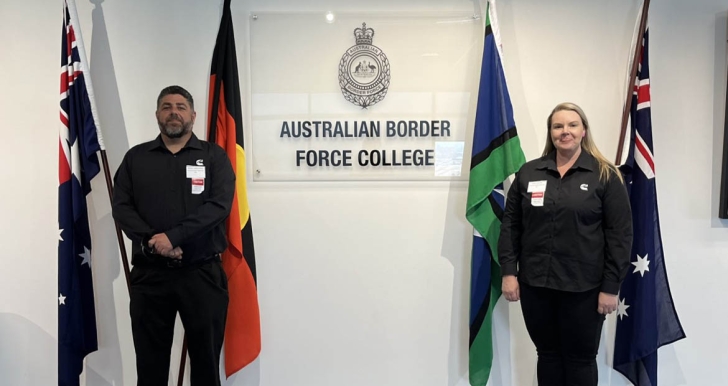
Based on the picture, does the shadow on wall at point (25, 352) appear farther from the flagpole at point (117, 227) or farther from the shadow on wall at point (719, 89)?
the shadow on wall at point (719, 89)

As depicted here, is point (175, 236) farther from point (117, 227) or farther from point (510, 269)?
point (510, 269)

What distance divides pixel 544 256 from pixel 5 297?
2.56m

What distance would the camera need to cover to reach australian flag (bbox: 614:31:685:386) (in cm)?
217

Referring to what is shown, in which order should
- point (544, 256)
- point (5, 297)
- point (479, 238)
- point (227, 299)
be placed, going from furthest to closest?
point (5, 297) → point (479, 238) → point (227, 299) → point (544, 256)

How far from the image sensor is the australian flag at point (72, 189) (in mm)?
2139

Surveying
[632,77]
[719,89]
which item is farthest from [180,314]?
[719,89]

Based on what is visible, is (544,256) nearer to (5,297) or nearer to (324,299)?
(324,299)

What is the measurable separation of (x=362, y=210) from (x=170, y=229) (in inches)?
35.7

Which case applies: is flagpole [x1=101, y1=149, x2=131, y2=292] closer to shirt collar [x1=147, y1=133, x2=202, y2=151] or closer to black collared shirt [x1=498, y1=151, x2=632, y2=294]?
shirt collar [x1=147, y1=133, x2=202, y2=151]

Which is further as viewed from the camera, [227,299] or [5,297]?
[5,297]

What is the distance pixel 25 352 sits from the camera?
2387 mm

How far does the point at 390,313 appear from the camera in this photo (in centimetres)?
239

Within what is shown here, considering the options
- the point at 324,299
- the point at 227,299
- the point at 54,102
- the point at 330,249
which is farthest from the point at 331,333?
the point at 54,102

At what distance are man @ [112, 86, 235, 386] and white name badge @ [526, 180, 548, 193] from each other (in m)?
1.22
